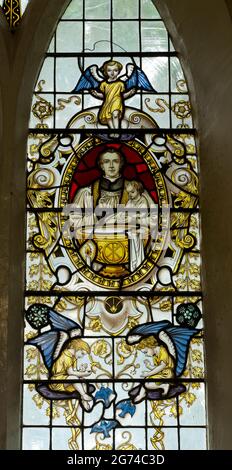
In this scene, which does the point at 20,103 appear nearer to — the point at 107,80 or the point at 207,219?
the point at 107,80

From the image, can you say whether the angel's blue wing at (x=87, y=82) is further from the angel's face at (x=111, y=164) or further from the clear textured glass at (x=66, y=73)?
the angel's face at (x=111, y=164)

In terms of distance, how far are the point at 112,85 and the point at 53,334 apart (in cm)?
192

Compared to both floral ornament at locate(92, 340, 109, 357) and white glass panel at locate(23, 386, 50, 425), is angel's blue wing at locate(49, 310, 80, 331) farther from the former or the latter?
white glass panel at locate(23, 386, 50, 425)

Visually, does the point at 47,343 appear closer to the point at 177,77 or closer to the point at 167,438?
the point at 167,438

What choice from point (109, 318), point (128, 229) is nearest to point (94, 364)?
point (109, 318)

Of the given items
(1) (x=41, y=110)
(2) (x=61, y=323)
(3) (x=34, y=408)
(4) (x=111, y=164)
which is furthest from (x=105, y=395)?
(1) (x=41, y=110)

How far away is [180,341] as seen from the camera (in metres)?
10.4

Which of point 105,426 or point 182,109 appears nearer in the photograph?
point 105,426

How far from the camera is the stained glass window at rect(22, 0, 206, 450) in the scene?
402 inches

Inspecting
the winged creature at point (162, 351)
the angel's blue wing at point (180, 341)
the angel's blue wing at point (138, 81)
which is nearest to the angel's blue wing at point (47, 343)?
the winged creature at point (162, 351)

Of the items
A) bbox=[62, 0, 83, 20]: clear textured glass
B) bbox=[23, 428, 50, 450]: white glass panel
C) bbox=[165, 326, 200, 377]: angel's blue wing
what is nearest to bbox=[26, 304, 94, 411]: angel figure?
bbox=[23, 428, 50, 450]: white glass panel

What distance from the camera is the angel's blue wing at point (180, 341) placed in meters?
10.3

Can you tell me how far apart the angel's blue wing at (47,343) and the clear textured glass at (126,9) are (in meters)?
2.43

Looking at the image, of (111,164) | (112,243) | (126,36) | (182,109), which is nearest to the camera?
(112,243)
